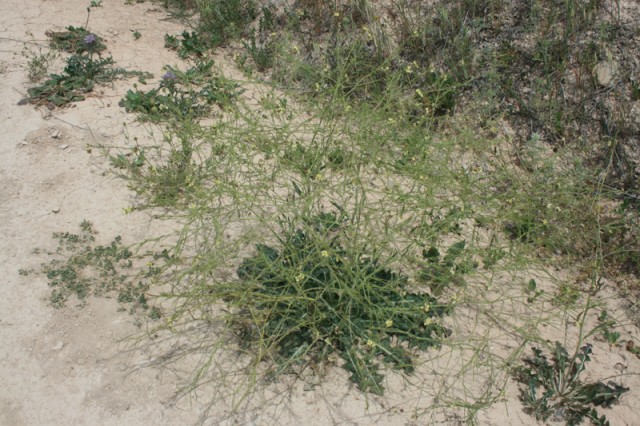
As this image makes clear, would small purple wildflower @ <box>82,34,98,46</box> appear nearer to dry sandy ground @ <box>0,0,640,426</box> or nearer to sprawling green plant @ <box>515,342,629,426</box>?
dry sandy ground @ <box>0,0,640,426</box>

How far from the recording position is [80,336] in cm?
298

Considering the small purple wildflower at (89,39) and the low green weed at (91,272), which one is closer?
the low green weed at (91,272)

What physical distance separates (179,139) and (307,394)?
7.49 feet

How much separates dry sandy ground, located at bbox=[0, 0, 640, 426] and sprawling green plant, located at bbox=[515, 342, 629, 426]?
0.29 feet

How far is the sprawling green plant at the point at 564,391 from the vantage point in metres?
2.82

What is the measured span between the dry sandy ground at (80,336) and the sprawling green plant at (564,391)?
0.09m

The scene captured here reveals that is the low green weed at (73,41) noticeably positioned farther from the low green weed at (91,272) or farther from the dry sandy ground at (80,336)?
the low green weed at (91,272)

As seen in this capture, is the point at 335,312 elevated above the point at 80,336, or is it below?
above

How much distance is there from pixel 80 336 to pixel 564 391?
2.51 m

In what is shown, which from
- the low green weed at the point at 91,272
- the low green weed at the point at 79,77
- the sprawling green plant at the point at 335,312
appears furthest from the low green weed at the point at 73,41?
the sprawling green plant at the point at 335,312

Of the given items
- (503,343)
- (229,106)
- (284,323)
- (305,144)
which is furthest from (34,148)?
(503,343)

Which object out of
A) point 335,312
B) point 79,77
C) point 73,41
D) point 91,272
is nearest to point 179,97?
point 79,77

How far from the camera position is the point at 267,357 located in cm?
291

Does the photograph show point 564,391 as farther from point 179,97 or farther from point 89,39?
point 89,39
